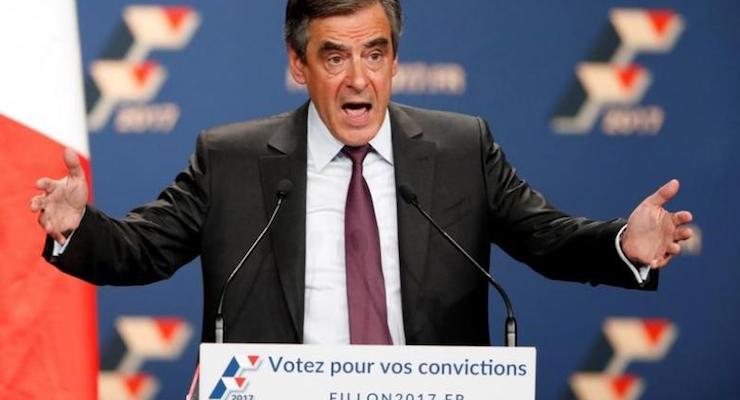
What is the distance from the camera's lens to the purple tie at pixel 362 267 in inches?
102

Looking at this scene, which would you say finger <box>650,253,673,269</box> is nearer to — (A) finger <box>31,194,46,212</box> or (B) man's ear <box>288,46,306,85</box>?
(B) man's ear <box>288,46,306,85</box>

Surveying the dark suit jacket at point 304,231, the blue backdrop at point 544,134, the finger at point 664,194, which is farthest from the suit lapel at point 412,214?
the blue backdrop at point 544,134

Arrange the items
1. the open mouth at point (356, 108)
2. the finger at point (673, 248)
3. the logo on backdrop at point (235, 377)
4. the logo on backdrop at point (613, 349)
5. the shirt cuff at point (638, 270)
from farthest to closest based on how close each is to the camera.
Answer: the logo on backdrop at point (613, 349)
the open mouth at point (356, 108)
the shirt cuff at point (638, 270)
the finger at point (673, 248)
the logo on backdrop at point (235, 377)

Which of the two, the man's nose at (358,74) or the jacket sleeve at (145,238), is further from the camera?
the man's nose at (358,74)

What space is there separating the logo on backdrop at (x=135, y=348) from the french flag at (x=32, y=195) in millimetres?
679

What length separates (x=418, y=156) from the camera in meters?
2.76

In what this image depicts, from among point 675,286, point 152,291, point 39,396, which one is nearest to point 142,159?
point 152,291

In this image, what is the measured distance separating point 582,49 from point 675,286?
0.75m

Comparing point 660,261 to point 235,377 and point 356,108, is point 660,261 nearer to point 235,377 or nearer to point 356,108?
point 356,108

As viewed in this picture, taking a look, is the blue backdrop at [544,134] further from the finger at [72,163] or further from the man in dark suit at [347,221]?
the finger at [72,163]

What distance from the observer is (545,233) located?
2.74 m

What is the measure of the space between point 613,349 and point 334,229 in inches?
65.5

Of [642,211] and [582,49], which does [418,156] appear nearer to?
[642,211]

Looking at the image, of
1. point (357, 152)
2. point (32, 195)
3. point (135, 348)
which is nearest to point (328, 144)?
point (357, 152)
